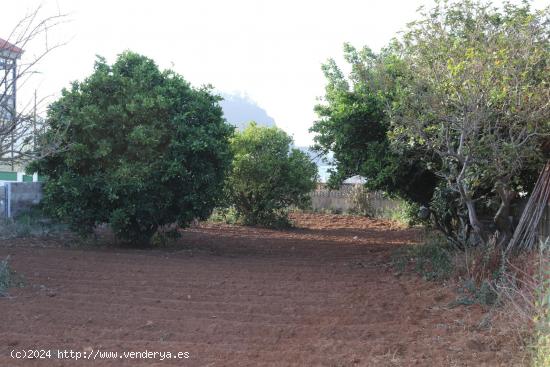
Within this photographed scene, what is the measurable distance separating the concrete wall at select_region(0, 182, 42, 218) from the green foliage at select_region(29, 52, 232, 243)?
2275 mm

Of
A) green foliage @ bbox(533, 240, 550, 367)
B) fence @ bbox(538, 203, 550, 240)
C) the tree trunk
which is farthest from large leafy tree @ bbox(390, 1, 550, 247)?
green foliage @ bbox(533, 240, 550, 367)

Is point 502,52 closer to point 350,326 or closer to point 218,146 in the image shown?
point 350,326

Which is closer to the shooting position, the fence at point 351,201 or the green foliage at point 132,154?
the green foliage at point 132,154

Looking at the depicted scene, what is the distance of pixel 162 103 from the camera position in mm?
11453

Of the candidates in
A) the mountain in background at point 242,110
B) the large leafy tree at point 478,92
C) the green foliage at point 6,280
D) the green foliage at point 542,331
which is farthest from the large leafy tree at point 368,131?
the mountain in background at point 242,110

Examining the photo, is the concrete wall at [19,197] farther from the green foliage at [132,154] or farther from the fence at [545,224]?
the fence at [545,224]

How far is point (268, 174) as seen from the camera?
18.0 metres

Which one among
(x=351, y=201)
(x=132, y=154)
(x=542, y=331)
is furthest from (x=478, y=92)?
(x=351, y=201)

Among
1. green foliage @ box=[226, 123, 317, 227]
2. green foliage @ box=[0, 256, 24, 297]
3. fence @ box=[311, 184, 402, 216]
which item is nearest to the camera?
green foliage @ box=[0, 256, 24, 297]

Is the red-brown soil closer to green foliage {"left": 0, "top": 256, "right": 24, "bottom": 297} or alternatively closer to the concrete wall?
green foliage {"left": 0, "top": 256, "right": 24, "bottom": 297}

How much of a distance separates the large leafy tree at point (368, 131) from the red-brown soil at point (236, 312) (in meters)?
1.82

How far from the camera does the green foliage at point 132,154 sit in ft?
37.4

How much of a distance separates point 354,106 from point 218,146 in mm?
2671

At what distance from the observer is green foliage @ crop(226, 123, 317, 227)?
18.0m
